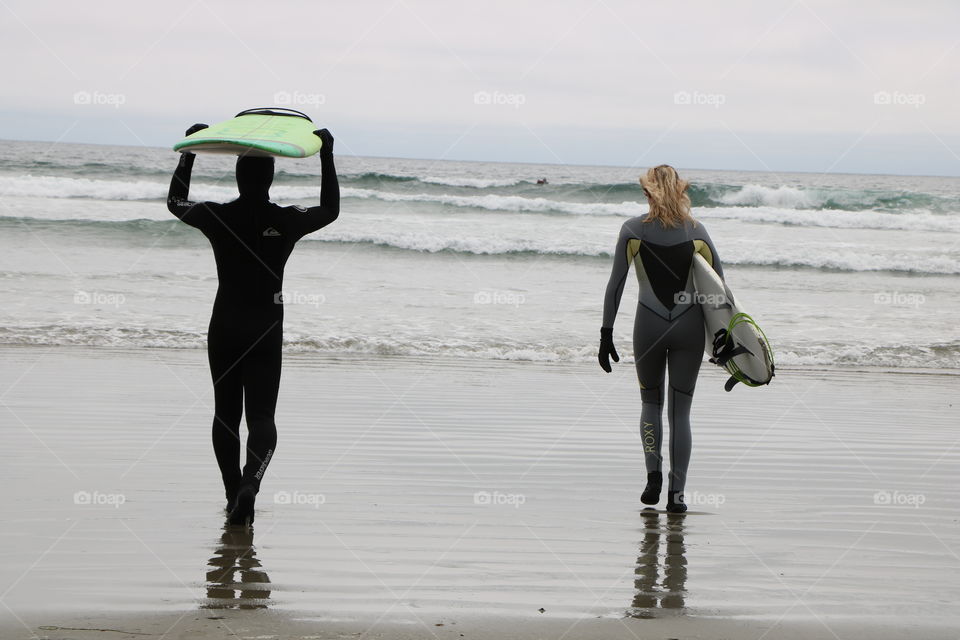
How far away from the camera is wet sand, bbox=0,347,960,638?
3.12 m

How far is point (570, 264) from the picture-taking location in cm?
1977

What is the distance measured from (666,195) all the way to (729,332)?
75 cm

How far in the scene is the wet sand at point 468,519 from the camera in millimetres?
3115

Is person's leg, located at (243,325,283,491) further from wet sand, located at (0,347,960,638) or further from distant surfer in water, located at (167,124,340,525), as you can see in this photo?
wet sand, located at (0,347,960,638)

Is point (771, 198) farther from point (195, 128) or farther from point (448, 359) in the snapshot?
point (195, 128)

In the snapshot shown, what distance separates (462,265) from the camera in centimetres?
1942

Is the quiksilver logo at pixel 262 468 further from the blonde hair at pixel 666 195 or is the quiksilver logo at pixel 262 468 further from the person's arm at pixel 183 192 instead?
the blonde hair at pixel 666 195

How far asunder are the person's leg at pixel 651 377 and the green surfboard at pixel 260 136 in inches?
74.3

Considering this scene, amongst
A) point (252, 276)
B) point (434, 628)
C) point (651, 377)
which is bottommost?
point (434, 628)

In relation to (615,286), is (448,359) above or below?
below

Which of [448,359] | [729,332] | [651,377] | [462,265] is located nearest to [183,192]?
[651,377]

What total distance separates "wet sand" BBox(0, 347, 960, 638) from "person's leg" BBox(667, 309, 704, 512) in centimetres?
27

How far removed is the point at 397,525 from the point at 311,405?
10.2 feet

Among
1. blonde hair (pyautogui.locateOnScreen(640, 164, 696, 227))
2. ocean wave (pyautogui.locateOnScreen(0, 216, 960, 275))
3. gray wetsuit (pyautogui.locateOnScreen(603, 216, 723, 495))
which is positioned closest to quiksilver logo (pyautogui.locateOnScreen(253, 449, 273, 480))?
gray wetsuit (pyautogui.locateOnScreen(603, 216, 723, 495))
